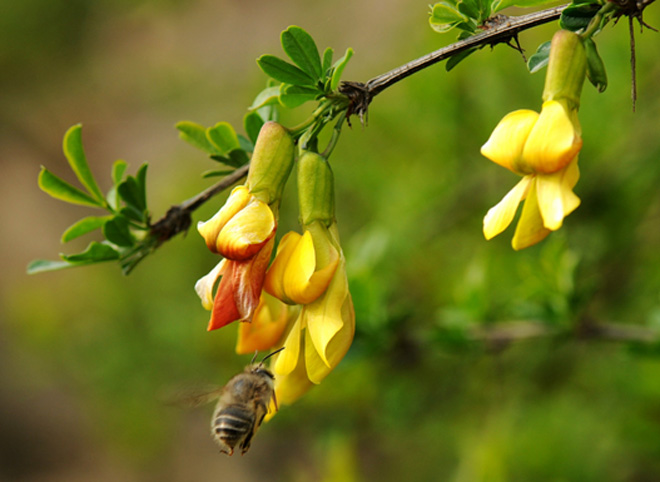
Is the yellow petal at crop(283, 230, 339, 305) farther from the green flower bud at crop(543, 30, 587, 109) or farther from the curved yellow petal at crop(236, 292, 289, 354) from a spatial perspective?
the green flower bud at crop(543, 30, 587, 109)

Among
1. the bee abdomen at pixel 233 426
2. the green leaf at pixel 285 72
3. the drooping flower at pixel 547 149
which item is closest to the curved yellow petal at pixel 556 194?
the drooping flower at pixel 547 149

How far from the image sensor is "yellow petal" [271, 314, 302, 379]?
0.60 meters

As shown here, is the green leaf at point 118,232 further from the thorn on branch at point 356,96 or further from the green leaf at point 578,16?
the green leaf at point 578,16

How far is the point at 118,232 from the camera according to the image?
737 mm

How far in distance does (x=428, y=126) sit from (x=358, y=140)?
33cm

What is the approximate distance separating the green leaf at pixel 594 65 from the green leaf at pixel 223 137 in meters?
0.35

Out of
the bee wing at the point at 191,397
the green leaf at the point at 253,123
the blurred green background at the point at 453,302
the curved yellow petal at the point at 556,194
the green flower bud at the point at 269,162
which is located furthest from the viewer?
the blurred green background at the point at 453,302

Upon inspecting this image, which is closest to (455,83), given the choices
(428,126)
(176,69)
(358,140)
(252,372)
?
(428,126)

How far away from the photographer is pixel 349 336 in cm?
59

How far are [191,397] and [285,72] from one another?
0.52 m

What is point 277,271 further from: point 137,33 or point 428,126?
point 137,33

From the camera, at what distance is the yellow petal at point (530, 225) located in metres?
0.54

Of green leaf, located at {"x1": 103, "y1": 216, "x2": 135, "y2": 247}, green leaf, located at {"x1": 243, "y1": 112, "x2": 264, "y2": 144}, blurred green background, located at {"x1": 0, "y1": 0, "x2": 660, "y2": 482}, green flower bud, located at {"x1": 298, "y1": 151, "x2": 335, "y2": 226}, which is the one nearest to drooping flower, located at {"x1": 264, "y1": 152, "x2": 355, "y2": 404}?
green flower bud, located at {"x1": 298, "y1": 151, "x2": 335, "y2": 226}

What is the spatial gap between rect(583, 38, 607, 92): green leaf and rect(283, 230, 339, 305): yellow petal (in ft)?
0.87
